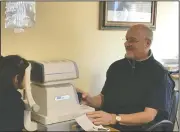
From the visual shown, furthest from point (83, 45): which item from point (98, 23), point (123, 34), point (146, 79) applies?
point (146, 79)

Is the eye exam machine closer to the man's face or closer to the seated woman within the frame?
the seated woman

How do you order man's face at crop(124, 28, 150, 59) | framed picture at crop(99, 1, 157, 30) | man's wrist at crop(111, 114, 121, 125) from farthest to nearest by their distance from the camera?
framed picture at crop(99, 1, 157, 30), man's face at crop(124, 28, 150, 59), man's wrist at crop(111, 114, 121, 125)

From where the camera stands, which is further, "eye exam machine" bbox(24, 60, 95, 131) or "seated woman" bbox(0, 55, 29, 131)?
"eye exam machine" bbox(24, 60, 95, 131)

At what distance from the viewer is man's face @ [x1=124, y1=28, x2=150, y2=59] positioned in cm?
199

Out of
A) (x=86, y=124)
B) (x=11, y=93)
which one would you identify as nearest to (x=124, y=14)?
(x=86, y=124)

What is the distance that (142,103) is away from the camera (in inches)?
75.4

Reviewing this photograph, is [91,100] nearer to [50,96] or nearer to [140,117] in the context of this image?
[140,117]

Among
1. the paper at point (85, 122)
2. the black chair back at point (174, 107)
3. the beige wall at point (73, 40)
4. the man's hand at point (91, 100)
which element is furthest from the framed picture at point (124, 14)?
the paper at point (85, 122)

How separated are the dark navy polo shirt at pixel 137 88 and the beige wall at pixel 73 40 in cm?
16

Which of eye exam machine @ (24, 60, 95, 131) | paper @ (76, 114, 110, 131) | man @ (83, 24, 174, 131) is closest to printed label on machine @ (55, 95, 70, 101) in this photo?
eye exam machine @ (24, 60, 95, 131)

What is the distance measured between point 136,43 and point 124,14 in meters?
0.36

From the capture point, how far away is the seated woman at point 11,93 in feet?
4.74

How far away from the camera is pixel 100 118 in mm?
1684

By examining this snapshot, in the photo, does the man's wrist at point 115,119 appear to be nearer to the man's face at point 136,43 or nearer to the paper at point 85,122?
the paper at point 85,122
